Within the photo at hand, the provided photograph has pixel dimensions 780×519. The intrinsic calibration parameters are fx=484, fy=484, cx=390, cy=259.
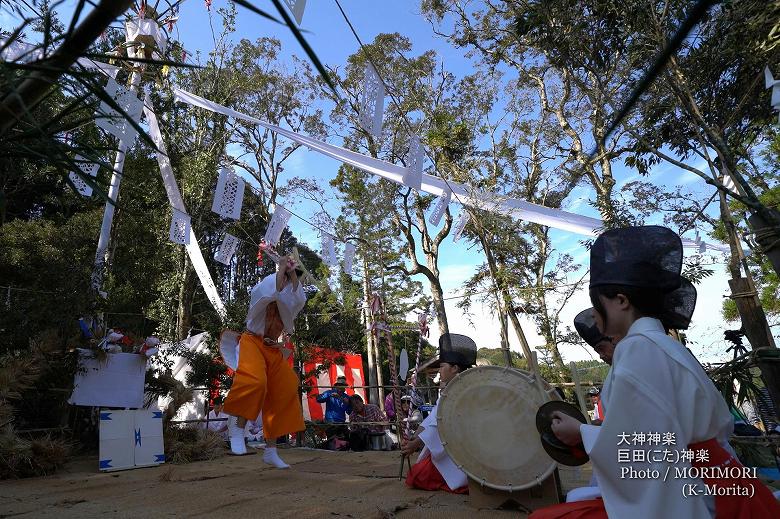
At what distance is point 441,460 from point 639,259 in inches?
82.1

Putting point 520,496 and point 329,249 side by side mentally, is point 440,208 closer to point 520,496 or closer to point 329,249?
point 329,249

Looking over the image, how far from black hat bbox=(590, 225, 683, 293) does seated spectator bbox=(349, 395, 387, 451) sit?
615 cm

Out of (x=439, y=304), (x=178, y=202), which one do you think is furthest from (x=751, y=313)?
(x=439, y=304)

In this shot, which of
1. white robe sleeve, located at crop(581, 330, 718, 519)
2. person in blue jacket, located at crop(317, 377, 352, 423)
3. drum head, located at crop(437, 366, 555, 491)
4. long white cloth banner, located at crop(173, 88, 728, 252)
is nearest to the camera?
white robe sleeve, located at crop(581, 330, 718, 519)

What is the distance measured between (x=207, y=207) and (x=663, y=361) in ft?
44.0

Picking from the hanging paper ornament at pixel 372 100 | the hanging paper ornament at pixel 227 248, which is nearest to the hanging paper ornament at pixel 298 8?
the hanging paper ornament at pixel 372 100

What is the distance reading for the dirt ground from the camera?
2.48 m

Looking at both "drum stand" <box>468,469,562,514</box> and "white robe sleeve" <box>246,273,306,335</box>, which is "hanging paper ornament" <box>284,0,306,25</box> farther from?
"drum stand" <box>468,469,562,514</box>

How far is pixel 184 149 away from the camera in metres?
13.3

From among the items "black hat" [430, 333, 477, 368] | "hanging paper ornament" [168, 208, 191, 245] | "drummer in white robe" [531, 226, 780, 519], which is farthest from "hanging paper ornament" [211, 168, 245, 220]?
"drummer in white robe" [531, 226, 780, 519]

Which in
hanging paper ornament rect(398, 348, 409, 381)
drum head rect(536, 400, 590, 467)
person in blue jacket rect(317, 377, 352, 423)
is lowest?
person in blue jacket rect(317, 377, 352, 423)

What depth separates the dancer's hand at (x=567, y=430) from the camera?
4.67 ft

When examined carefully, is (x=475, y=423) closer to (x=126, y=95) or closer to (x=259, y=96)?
(x=126, y=95)

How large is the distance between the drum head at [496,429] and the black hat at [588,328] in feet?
1.21
